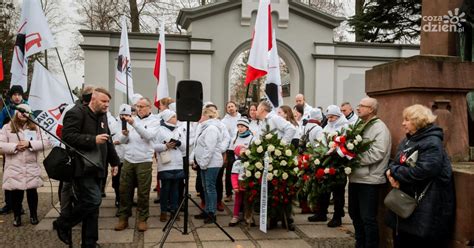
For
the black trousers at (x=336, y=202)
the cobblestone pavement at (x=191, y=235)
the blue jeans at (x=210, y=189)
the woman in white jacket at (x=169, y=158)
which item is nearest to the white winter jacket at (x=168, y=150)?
the woman in white jacket at (x=169, y=158)

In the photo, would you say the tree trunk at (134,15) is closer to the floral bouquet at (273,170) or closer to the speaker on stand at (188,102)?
the speaker on stand at (188,102)

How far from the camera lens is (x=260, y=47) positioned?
7.29 m

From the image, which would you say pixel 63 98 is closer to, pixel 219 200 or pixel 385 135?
pixel 219 200

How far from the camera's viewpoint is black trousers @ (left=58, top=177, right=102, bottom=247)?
17.0 ft

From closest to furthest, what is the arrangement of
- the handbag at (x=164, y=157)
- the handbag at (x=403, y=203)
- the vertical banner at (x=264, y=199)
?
the handbag at (x=403, y=203), the vertical banner at (x=264, y=199), the handbag at (x=164, y=157)

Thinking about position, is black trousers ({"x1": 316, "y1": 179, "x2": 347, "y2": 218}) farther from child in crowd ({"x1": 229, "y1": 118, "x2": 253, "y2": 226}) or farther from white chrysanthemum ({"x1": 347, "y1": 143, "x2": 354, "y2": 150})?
white chrysanthemum ({"x1": 347, "y1": 143, "x2": 354, "y2": 150})

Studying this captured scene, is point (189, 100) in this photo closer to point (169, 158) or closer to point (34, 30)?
point (169, 158)

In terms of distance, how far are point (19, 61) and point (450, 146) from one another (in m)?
6.05

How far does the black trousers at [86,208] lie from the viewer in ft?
17.0

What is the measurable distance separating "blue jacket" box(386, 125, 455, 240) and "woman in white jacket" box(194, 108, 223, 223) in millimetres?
3168

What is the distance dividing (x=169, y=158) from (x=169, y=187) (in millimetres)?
511

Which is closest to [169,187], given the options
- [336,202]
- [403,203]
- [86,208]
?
[86,208]

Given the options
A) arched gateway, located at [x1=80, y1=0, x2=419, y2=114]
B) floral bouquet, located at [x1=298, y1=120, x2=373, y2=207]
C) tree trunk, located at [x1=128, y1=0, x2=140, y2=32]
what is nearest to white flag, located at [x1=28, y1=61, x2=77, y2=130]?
floral bouquet, located at [x1=298, y1=120, x2=373, y2=207]

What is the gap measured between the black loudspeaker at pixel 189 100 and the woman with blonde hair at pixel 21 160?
2.36 m
